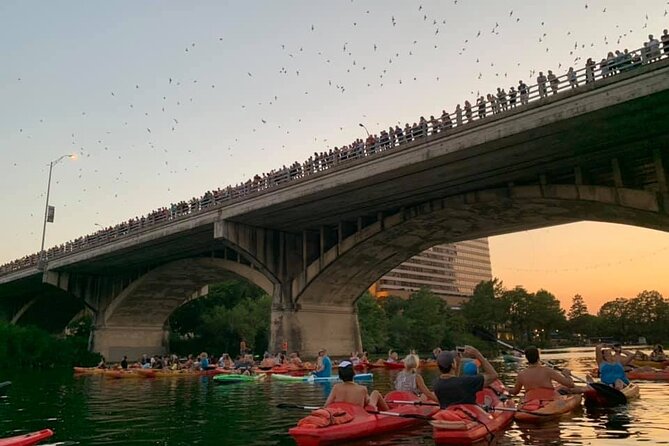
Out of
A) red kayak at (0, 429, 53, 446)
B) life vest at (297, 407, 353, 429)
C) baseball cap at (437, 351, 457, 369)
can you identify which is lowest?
red kayak at (0, 429, 53, 446)

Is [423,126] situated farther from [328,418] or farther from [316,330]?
[316,330]

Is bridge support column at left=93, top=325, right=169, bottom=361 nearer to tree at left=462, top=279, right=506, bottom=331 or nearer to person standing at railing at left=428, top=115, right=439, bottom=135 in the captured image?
person standing at railing at left=428, top=115, right=439, bottom=135

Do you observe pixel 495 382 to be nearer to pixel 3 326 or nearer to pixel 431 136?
pixel 431 136

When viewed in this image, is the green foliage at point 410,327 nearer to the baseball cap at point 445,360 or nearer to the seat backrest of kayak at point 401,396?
the seat backrest of kayak at point 401,396

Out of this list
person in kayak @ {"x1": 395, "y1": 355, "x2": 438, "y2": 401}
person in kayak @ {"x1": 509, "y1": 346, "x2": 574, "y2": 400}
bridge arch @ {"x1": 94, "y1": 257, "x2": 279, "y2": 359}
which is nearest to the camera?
person in kayak @ {"x1": 509, "y1": 346, "x2": 574, "y2": 400}

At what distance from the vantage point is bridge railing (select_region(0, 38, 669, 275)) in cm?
1956

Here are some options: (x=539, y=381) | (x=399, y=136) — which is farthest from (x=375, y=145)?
(x=539, y=381)

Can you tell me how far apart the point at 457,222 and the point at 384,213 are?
4.52 m

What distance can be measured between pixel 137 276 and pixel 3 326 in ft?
41.9

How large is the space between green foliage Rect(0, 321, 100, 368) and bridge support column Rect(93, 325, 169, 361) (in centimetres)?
172

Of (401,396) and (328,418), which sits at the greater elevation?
(401,396)

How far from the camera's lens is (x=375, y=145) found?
2734 cm

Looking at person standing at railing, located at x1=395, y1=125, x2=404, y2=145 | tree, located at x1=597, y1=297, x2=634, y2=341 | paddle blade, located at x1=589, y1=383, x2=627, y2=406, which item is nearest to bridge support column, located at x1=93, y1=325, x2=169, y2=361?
person standing at railing, located at x1=395, y1=125, x2=404, y2=145

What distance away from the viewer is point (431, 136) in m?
24.3
